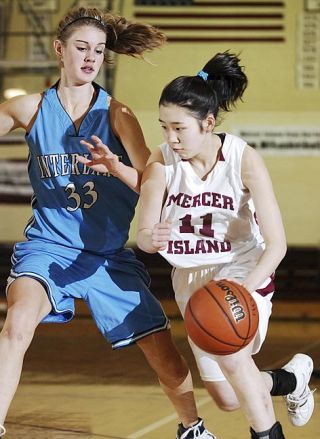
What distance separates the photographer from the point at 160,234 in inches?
136

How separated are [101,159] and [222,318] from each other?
766 millimetres

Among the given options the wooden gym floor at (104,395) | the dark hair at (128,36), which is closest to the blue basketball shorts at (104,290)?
the wooden gym floor at (104,395)

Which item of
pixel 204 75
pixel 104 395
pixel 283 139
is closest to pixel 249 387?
pixel 204 75

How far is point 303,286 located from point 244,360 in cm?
598

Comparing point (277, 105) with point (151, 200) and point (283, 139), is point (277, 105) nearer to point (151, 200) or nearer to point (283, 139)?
point (283, 139)

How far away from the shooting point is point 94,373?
20.4 ft

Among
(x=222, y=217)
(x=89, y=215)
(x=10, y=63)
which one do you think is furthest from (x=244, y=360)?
(x=10, y=63)

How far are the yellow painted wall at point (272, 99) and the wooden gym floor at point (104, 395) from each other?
169 centimetres

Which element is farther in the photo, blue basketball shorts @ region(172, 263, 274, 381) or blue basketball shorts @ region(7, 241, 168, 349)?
blue basketball shorts @ region(7, 241, 168, 349)

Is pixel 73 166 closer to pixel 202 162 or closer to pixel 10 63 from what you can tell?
pixel 202 162

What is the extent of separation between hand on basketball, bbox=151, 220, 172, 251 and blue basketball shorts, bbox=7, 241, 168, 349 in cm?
54

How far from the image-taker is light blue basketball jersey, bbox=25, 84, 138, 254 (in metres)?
3.95

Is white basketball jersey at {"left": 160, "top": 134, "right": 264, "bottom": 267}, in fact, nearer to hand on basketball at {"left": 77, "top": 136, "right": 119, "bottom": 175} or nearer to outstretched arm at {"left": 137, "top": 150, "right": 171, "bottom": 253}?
outstretched arm at {"left": 137, "top": 150, "right": 171, "bottom": 253}

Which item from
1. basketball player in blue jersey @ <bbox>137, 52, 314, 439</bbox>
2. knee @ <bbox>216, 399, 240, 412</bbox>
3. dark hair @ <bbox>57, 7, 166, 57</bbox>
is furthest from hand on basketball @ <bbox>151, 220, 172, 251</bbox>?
dark hair @ <bbox>57, 7, 166, 57</bbox>
